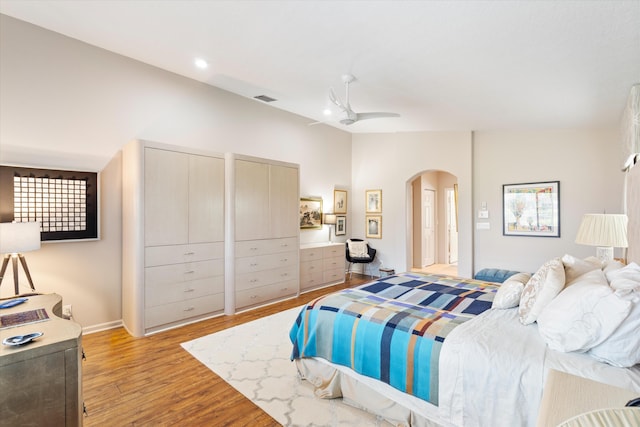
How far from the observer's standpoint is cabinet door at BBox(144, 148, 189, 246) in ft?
12.2

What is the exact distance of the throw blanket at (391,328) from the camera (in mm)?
1928

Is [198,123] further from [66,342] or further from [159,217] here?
[66,342]

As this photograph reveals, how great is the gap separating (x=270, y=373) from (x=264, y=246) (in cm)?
227

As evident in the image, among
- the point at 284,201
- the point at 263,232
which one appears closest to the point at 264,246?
the point at 263,232

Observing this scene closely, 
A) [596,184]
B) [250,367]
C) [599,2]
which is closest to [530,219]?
[596,184]

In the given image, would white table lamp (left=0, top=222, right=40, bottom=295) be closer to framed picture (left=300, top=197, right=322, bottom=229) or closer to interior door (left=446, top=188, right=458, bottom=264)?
framed picture (left=300, top=197, right=322, bottom=229)

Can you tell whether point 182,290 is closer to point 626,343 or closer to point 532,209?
point 626,343

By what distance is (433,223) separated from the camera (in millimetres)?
8766

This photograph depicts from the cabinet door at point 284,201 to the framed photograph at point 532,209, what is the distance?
372 centimetres

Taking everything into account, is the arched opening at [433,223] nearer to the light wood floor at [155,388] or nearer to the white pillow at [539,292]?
the white pillow at [539,292]

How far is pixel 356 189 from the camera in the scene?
24.4 feet

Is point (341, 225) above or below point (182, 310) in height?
above

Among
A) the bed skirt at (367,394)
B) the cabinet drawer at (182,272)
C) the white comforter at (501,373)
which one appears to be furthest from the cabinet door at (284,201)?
the white comforter at (501,373)

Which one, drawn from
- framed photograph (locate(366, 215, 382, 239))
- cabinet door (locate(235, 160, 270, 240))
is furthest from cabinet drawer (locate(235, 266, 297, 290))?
framed photograph (locate(366, 215, 382, 239))
